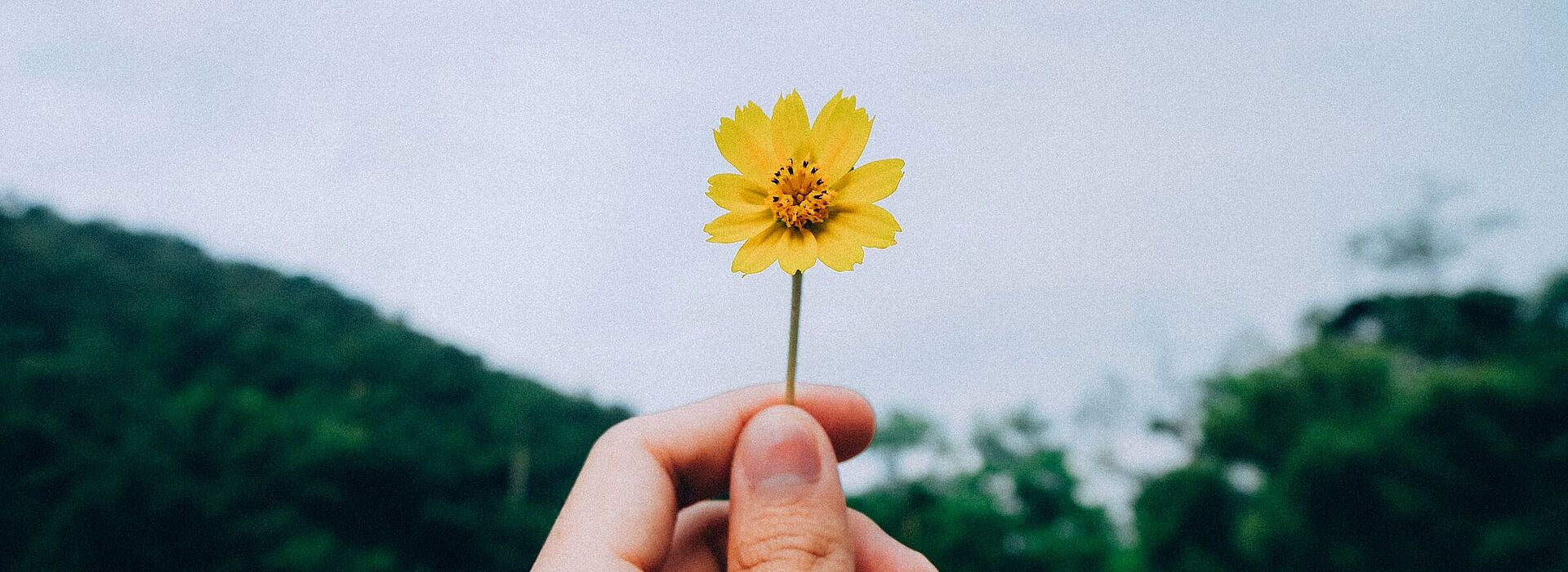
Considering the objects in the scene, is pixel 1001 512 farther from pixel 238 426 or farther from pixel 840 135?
pixel 840 135

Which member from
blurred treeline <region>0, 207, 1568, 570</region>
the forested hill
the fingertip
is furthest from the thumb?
the forested hill

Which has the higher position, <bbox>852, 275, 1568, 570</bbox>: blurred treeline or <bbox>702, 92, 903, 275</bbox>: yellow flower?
<bbox>852, 275, 1568, 570</bbox>: blurred treeline

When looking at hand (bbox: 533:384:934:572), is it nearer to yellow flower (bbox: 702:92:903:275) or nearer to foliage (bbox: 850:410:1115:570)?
yellow flower (bbox: 702:92:903:275)

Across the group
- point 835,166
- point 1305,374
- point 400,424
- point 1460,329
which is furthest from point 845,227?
point 400,424

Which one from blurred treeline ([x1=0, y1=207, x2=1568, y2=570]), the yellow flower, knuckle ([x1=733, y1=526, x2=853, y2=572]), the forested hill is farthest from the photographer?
the forested hill

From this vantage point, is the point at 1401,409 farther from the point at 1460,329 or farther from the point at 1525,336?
the point at 1460,329

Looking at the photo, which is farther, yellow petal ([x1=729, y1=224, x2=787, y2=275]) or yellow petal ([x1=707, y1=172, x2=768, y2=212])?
yellow petal ([x1=707, y1=172, x2=768, y2=212])

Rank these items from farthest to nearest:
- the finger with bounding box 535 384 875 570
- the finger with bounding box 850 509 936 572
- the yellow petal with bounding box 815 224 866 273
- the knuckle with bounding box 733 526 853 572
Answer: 1. the finger with bounding box 850 509 936 572
2. the finger with bounding box 535 384 875 570
3. the knuckle with bounding box 733 526 853 572
4. the yellow petal with bounding box 815 224 866 273
